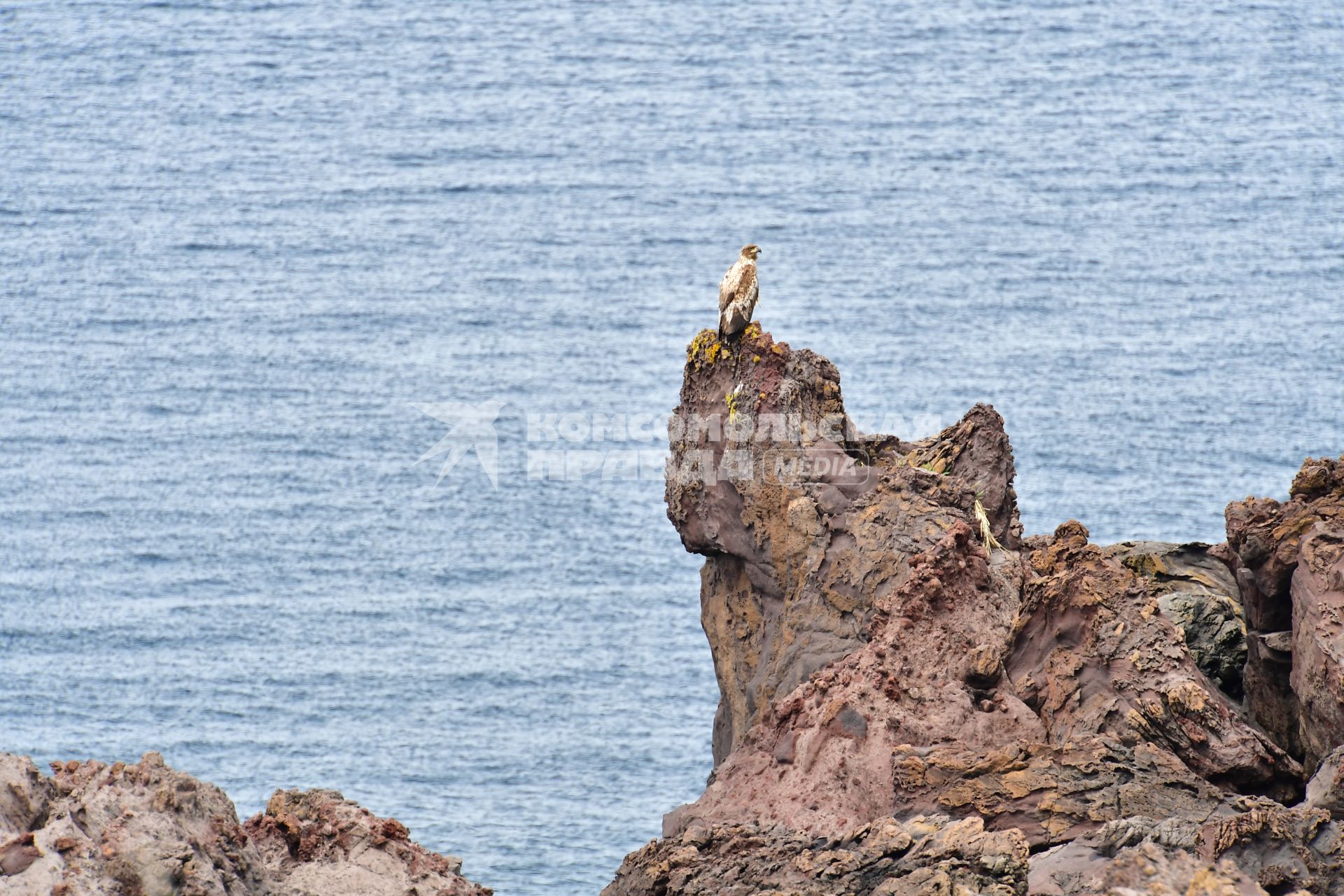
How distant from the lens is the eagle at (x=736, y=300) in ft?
28.9

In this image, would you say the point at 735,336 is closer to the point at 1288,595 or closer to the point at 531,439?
the point at 1288,595

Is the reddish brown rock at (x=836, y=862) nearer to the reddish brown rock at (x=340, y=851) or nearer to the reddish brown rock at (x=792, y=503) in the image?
the reddish brown rock at (x=340, y=851)

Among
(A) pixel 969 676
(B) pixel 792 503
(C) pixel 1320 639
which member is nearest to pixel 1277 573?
(C) pixel 1320 639

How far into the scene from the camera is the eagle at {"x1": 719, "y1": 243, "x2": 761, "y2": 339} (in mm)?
8797

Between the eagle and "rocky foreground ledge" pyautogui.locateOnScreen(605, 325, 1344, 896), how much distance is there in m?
0.09

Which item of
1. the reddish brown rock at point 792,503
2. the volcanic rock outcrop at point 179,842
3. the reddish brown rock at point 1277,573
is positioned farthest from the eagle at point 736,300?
the volcanic rock outcrop at point 179,842

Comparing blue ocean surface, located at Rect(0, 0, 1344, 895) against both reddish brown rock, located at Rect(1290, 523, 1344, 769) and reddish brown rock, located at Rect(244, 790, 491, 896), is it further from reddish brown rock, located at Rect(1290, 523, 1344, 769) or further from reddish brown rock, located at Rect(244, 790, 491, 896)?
reddish brown rock, located at Rect(1290, 523, 1344, 769)

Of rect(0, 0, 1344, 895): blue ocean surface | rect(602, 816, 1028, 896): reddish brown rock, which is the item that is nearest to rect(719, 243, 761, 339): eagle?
rect(602, 816, 1028, 896): reddish brown rock

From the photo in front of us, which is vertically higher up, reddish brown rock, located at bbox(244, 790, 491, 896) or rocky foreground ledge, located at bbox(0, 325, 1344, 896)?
rocky foreground ledge, located at bbox(0, 325, 1344, 896)

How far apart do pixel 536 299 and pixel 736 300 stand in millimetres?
14207

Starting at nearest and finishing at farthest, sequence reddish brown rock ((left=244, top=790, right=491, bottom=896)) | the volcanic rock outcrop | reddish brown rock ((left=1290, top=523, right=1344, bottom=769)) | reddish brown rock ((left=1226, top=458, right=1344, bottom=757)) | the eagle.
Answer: the volcanic rock outcrop → reddish brown rock ((left=244, top=790, right=491, bottom=896)) → reddish brown rock ((left=1290, top=523, right=1344, bottom=769)) → reddish brown rock ((left=1226, top=458, right=1344, bottom=757)) → the eagle

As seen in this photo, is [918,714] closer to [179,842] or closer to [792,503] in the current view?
[792,503]

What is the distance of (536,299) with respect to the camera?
22797 mm

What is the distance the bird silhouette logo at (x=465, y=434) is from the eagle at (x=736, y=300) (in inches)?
516
